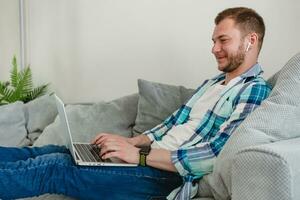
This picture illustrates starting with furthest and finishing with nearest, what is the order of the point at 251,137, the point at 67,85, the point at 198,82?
the point at 67,85 < the point at 198,82 < the point at 251,137

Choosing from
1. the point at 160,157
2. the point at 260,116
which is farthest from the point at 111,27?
the point at 260,116

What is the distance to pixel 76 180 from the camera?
1.34m

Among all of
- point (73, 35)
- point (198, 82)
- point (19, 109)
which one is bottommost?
point (19, 109)

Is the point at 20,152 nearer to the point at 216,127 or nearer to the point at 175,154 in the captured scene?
the point at 175,154

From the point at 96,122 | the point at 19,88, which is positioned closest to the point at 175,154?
the point at 96,122

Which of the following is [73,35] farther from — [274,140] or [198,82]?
[274,140]

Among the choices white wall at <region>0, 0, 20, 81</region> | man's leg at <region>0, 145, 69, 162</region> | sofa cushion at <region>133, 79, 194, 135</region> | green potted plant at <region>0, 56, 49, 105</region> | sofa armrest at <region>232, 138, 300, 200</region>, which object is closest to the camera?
sofa armrest at <region>232, 138, 300, 200</region>

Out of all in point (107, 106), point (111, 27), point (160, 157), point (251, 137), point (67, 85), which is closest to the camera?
point (251, 137)

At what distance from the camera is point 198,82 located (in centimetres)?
229

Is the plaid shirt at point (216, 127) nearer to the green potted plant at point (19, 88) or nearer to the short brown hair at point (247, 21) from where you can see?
the short brown hair at point (247, 21)

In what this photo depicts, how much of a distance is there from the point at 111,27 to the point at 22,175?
4.74 feet

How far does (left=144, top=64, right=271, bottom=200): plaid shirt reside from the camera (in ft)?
4.42

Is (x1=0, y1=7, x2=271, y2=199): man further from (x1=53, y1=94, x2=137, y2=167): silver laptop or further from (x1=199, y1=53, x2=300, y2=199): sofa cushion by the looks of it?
(x1=199, y1=53, x2=300, y2=199): sofa cushion

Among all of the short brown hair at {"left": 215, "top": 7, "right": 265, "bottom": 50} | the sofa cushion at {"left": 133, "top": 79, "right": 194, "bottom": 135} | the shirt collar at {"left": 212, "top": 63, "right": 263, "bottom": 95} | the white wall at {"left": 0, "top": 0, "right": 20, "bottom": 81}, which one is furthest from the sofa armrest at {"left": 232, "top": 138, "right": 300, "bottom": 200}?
the white wall at {"left": 0, "top": 0, "right": 20, "bottom": 81}
